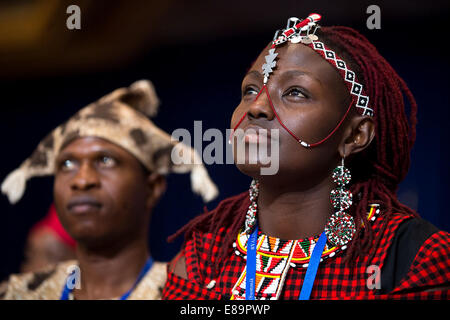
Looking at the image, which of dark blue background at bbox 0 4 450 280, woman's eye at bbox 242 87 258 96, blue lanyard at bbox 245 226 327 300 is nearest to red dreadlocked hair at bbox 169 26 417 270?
blue lanyard at bbox 245 226 327 300

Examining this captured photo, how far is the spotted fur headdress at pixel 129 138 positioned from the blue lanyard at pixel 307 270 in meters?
0.91

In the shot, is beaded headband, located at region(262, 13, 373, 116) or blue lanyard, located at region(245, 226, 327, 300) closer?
blue lanyard, located at region(245, 226, 327, 300)

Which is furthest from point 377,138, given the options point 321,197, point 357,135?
point 321,197

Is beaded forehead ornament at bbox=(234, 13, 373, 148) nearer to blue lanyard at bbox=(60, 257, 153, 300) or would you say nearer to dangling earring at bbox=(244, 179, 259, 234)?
dangling earring at bbox=(244, 179, 259, 234)

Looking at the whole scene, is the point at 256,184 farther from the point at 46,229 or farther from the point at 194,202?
the point at 46,229

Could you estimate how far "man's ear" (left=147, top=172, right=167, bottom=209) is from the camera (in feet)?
10.4

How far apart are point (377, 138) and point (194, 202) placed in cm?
207

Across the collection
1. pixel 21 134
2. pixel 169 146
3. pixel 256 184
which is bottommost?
pixel 256 184

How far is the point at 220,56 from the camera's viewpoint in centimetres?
414

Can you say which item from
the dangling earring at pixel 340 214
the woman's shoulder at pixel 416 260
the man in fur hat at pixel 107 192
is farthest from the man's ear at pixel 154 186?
the woman's shoulder at pixel 416 260

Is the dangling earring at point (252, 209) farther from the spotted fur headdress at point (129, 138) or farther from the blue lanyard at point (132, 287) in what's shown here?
the blue lanyard at point (132, 287)
